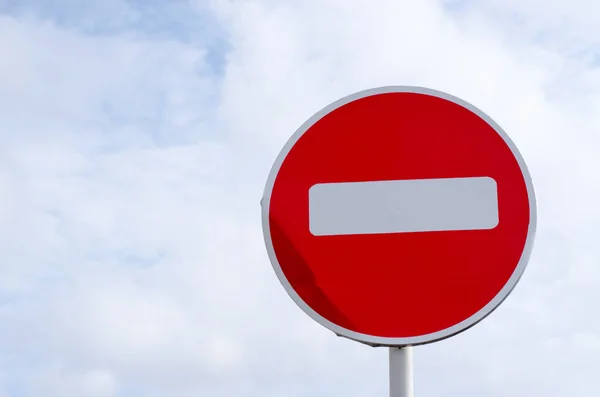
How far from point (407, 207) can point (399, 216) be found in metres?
0.03

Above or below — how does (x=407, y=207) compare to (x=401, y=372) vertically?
above

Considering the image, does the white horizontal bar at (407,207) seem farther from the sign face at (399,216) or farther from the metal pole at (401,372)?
the metal pole at (401,372)

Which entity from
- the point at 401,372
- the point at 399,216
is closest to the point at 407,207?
the point at 399,216

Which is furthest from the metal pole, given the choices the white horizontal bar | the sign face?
the white horizontal bar

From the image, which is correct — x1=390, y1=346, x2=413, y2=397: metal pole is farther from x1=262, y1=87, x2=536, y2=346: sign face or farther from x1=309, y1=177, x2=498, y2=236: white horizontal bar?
x1=309, y1=177, x2=498, y2=236: white horizontal bar

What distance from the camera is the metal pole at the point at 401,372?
1.68 metres

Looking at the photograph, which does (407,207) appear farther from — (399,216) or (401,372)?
(401,372)

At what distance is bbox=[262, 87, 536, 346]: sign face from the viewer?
1.73m

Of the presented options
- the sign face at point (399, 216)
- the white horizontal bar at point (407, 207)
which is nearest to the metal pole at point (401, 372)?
the sign face at point (399, 216)

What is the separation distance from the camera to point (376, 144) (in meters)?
1.87

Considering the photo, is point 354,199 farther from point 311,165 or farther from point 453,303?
point 453,303

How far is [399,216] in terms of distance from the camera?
5.90 ft

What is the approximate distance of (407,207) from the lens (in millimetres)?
1798

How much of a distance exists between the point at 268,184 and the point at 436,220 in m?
0.38
